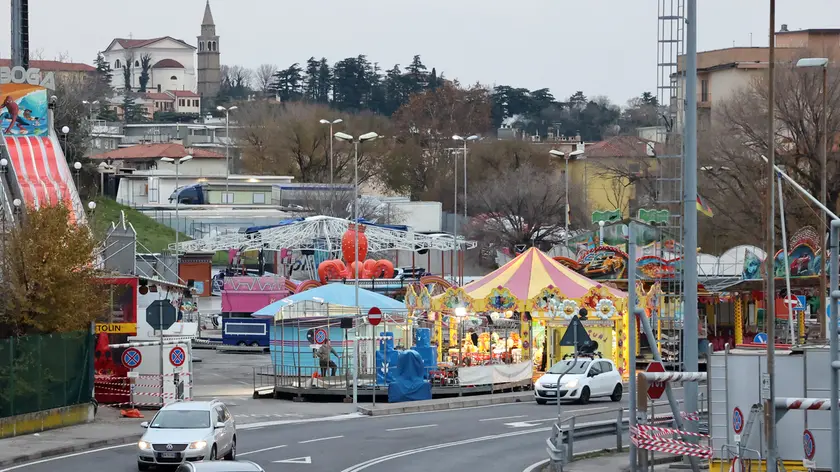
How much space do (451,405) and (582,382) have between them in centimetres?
391

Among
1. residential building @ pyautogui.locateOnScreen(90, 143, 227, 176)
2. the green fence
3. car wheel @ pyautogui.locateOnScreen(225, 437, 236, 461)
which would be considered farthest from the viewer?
residential building @ pyautogui.locateOnScreen(90, 143, 227, 176)

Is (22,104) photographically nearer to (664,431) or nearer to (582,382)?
(582,382)

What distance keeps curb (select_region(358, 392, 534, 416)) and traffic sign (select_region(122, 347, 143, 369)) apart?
6255mm

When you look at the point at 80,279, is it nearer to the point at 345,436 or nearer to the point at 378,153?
the point at 345,436

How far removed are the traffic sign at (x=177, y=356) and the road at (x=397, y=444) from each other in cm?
326

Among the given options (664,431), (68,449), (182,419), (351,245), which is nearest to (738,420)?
(664,431)

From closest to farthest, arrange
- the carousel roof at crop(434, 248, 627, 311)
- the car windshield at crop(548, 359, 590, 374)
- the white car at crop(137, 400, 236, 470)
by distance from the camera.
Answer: the white car at crop(137, 400, 236, 470)
the car windshield at crop(548, 359, 590, 374)
the carousel roof at crop(434, 248, 627, 311)

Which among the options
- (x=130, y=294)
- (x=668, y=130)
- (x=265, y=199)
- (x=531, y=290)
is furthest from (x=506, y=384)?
(x=265, y=199)

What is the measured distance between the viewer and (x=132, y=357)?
37.1m

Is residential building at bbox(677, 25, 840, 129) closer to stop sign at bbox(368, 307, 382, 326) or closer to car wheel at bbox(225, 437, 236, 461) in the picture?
stop sign at bbox(368, 307, 382, 326)

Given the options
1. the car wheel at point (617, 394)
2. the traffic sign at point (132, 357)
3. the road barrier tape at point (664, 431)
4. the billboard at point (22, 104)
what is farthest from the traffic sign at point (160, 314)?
the billboard at point (22, 104)

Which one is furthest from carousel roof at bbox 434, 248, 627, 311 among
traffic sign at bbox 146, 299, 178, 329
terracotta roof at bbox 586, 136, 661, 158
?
terracotta roof at bbox 586, 136, 661, 158

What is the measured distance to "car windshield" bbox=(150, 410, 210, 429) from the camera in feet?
86.3

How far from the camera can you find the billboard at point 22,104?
61375 millimetres
